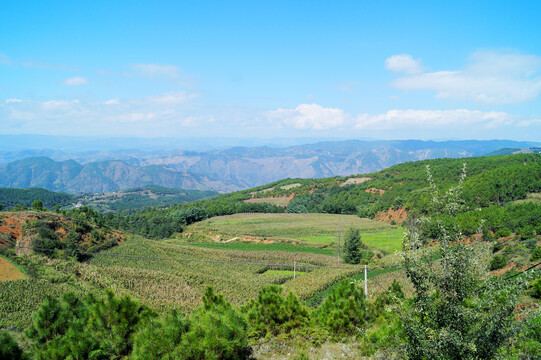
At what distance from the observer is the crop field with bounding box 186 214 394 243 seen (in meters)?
59.2

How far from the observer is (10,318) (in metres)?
13.7

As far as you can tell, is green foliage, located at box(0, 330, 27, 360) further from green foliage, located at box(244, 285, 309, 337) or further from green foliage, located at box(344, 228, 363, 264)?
green foliage, located at box(344, 228, 363, 264)

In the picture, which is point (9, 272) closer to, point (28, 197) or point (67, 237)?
point (67, 237)

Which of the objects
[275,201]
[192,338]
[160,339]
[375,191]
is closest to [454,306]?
[192,338]

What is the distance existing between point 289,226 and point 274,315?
186 ft

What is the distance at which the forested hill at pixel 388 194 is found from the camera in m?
52.3

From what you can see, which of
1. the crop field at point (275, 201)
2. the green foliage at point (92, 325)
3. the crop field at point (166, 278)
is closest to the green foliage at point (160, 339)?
the green foliage at point (92, 325)

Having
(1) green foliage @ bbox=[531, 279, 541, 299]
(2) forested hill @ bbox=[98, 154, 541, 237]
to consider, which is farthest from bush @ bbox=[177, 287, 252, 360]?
(2) forested hill @ bbox=[98, 154, 541, 237]

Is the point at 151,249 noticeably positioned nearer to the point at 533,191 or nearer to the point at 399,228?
the point at 399,228

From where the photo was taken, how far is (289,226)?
227 ft

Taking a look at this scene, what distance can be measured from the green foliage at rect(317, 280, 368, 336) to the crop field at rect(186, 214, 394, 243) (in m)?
40.1

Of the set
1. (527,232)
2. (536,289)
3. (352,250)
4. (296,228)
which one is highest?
(536,289)

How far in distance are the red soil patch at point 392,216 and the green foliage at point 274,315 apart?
5724cm

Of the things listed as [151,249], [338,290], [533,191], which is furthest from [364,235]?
[338,290]
